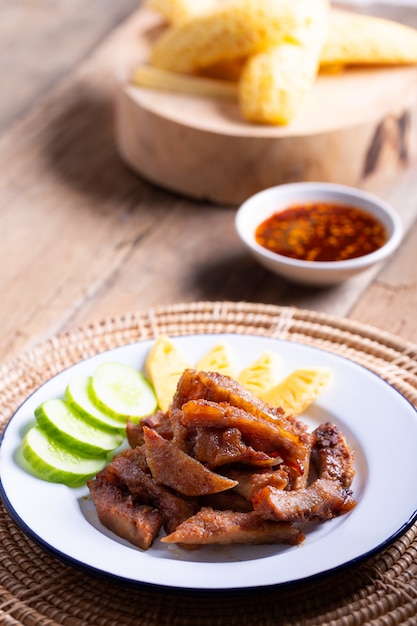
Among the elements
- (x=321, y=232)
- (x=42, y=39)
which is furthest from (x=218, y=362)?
(x=42, y=39)

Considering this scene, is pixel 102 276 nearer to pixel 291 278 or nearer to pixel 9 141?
pixel 291 278

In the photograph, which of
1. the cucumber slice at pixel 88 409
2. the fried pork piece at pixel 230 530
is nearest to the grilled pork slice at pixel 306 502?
the fried pork piece at pixel 230 530

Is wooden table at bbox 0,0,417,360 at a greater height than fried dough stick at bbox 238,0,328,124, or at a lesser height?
lesser

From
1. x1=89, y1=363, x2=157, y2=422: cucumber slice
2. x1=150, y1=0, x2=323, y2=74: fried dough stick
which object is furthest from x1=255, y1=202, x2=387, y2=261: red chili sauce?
x1=89, y1=363, x2=157, y2=422: cucumber slice

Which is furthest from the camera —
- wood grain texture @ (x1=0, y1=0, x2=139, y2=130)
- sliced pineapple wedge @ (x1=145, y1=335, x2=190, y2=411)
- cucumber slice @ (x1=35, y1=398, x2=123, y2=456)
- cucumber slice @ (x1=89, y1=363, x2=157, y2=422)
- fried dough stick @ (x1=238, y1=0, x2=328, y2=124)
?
wood grain texture @ (x1=0, y1=0, x2=139, y2=130)

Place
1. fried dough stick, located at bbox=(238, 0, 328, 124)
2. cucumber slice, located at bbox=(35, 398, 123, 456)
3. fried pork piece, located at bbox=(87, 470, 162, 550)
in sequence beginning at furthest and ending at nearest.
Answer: fried dough stick, located at bbox=(238, 0, 328, 124)
cucumber slice, located at bbox=(35, 398, 123, 456)
fried pork piece, located at bbox=(87, 470, 162, 550)

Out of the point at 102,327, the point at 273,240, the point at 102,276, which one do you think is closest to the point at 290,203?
the point at 273,240

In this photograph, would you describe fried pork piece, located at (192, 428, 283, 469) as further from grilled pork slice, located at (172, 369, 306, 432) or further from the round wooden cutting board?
the round wooden cutting board
